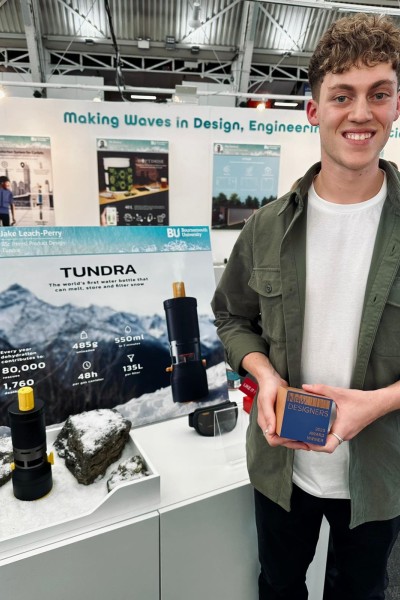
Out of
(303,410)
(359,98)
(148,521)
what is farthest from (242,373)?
(359,98)

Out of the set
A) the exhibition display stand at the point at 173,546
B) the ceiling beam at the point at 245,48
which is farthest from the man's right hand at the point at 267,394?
the ceiling beam at the point at 245,48

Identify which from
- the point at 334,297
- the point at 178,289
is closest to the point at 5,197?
the point at 178,289

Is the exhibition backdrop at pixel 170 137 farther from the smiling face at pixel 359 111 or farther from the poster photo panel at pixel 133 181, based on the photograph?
the smiling face at pixel 359 111

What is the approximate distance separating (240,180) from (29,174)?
2.75 metres

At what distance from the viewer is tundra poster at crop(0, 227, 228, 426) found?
116 centimetres

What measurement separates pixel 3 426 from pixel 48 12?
26.7 ft

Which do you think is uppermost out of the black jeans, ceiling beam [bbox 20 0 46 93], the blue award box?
ceiling beam [bbox 20 0 46 93]

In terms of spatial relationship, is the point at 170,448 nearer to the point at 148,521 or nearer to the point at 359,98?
the point at 148,521

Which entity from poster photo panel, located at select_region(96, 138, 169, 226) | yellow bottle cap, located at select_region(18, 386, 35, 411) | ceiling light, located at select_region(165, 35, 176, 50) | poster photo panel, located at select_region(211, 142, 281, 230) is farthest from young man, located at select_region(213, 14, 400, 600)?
ceiling light, located at select_region(165, 35, 176, 50)

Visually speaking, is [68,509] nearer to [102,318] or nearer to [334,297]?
[102,318]

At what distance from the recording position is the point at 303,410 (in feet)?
2.42

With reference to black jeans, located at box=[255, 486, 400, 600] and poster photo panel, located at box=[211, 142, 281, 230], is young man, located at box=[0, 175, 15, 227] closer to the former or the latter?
poster photo panel, located at box=[211, 142, 281, 230]

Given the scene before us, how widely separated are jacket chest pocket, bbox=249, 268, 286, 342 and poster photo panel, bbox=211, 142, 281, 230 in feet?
15.3

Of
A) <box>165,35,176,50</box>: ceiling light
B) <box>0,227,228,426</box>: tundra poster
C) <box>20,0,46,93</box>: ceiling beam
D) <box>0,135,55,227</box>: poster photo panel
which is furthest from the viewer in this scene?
<box>165,35,176,50</box>: ceiling light
